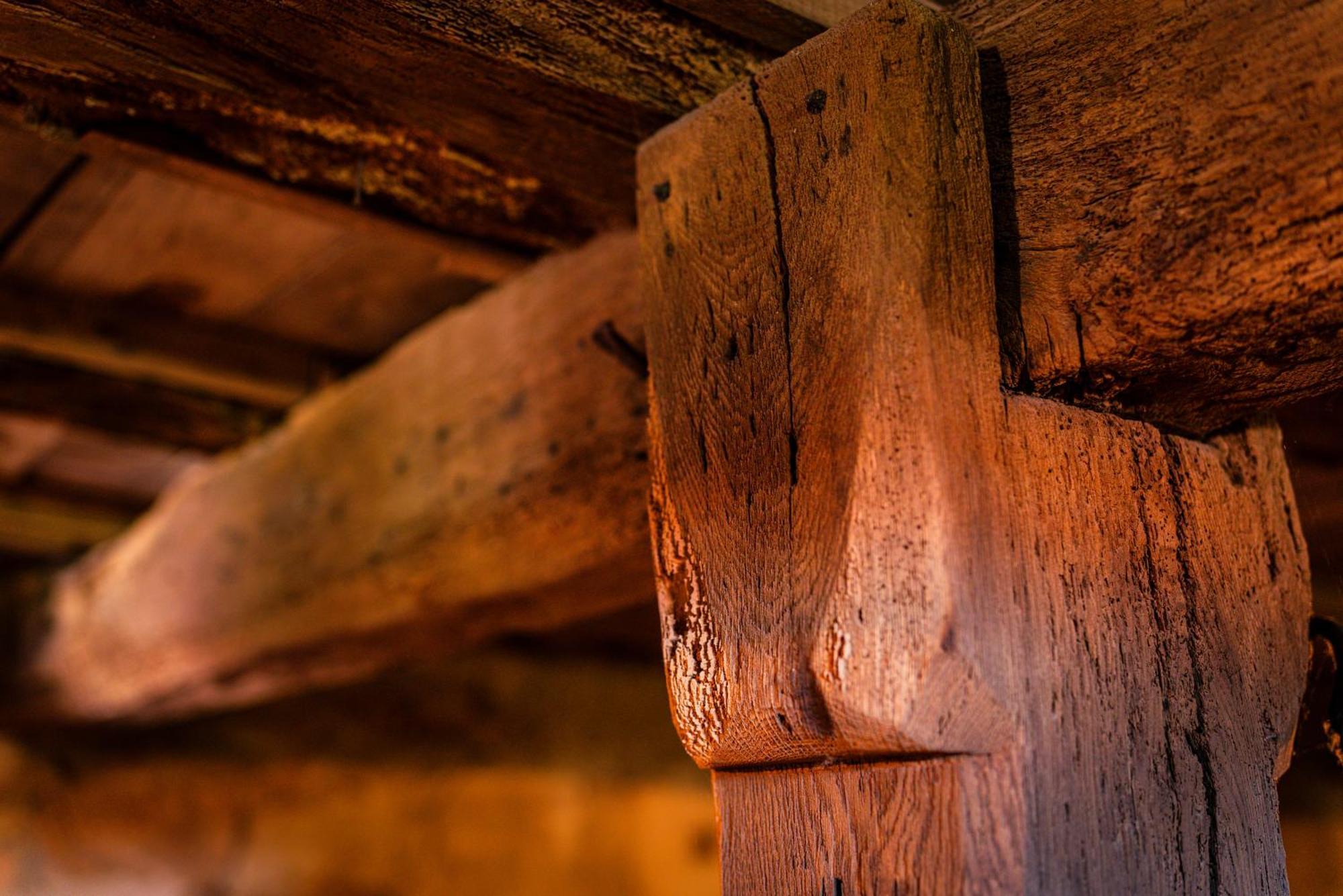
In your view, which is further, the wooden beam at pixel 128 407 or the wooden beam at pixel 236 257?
the wooden beam at pixel 128 407

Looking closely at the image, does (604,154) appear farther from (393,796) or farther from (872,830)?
(393,796)

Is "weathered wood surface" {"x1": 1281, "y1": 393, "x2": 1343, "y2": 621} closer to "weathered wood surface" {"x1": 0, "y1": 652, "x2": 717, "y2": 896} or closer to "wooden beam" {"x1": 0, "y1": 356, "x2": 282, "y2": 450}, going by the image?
"wooden beam" {"x1": 0, "y1": 356, "x2": 282, "y2": 450}

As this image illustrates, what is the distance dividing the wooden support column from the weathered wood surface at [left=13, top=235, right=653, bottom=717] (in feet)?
1.26

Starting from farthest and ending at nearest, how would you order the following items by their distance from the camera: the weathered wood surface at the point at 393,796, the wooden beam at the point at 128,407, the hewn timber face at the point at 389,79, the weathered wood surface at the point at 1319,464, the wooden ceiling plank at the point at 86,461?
1. the weathered wood surface at the point at 393,796
2. the wooden ceiling plank at the point at 86,461
3. the wooden beam at the point at 128,407
4. the weathered wood surface at the point at 1319,464
5. the hewn timber face at the point at 389,79

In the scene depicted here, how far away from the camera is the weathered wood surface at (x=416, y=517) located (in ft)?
3.84

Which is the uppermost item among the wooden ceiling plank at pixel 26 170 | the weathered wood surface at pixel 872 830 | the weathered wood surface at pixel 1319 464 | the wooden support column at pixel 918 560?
the wooden ceiling plank at pixel 26 170

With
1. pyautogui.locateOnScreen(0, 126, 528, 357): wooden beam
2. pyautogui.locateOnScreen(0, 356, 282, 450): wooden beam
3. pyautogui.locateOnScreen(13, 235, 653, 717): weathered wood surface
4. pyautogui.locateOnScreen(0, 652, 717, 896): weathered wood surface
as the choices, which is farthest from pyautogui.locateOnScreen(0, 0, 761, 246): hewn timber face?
pyautogui.locateOnScreen(0, 652, 717, 896): weathered wood surface

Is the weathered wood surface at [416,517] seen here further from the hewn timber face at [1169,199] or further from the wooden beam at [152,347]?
the hewn timber face at [1169,199]

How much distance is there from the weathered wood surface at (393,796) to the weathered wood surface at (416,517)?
3.08ft

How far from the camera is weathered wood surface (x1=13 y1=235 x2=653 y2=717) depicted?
1.17 meters

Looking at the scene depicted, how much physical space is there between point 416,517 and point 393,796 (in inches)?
80.0

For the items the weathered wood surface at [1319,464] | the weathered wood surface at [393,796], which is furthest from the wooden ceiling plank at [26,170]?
the weathered wood surface at [393,796]

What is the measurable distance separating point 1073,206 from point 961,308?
98 mm

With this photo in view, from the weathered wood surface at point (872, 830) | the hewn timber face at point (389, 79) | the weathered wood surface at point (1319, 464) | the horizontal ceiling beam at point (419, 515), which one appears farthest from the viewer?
the weathered wood surface at point (1319, 464)
